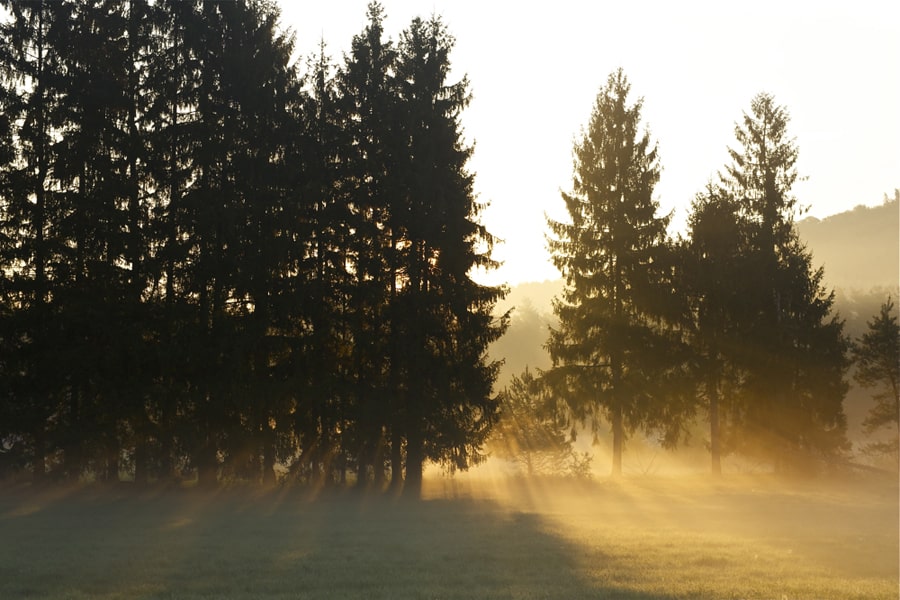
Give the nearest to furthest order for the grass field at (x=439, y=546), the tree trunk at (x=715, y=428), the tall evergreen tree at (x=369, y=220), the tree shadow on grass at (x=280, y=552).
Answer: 1. the tree shadow on grass at (x=280, y=552)
2. the grass field at (x=439, y=546)
3. the tall evergreen tree at (x=369, y=220)
4. the tree trunk at (x=715, y=428)

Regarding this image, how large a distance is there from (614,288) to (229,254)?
17.8 m

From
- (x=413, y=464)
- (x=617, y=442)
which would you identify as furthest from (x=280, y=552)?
(x=617, y=442)

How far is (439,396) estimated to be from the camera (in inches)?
1280

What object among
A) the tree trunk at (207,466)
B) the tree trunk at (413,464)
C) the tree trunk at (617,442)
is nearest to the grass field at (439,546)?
the tree trunk at (413,464)

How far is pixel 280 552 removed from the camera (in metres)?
17.6

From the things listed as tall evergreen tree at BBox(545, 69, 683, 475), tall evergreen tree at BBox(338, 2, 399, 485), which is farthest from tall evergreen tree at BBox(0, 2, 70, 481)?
tall evergreen tree at BBox(545, 69, 683, 475)

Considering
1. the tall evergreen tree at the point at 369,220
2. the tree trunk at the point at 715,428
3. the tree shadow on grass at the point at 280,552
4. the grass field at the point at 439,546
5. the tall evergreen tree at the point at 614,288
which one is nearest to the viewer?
the tree shadow on grass at the point at 280,552

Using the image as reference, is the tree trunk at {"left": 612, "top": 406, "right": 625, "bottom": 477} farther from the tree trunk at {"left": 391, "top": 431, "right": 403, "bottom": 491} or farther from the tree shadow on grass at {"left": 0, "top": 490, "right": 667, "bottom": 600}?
the tree shadow on grass at {"left": 0, "top": 490, "right": 667, "bottom": 600}

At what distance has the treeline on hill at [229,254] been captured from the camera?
30656mm

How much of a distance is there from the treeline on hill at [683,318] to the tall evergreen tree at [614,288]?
0.20 ft

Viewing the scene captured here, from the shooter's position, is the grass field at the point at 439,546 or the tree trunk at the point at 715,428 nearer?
the grass field at the point at 439,546

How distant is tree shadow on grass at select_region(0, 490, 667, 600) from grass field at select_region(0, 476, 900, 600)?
5 cm

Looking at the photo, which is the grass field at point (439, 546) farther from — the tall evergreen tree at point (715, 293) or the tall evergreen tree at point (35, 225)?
the tall evergreen tree at point (715, 293)

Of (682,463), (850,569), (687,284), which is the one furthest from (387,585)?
(682,463)
